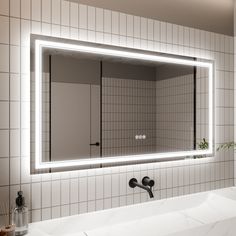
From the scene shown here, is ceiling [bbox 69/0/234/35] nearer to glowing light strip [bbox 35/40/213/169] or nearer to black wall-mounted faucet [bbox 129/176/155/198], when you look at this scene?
glowing light strip [bbox 35/40/213/169]

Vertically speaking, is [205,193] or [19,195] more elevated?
[19,195]

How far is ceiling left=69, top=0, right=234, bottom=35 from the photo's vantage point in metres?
1.60

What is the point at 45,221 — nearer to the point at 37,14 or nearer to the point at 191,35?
the point at 37,14

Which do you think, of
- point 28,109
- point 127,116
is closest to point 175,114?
point 127,116

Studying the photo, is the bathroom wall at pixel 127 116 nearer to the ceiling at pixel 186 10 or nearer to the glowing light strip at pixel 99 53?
the glowing light strip at pixel 99 53

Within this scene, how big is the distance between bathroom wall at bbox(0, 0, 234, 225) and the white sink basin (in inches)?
2.0

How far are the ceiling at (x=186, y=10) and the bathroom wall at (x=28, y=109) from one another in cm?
4

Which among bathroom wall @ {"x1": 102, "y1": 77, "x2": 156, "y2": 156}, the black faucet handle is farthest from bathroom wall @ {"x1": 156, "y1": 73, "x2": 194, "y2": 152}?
the black faucet handle

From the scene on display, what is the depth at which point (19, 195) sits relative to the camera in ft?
4.10

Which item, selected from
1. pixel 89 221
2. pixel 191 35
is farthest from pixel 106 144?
pixel 191 35

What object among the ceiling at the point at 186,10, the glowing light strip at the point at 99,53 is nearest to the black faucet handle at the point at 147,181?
the glowing light strip at the point at 99,53

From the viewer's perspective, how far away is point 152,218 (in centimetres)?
156

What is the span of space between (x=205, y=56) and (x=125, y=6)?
0.64 metres

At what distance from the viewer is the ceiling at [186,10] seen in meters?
1.60
